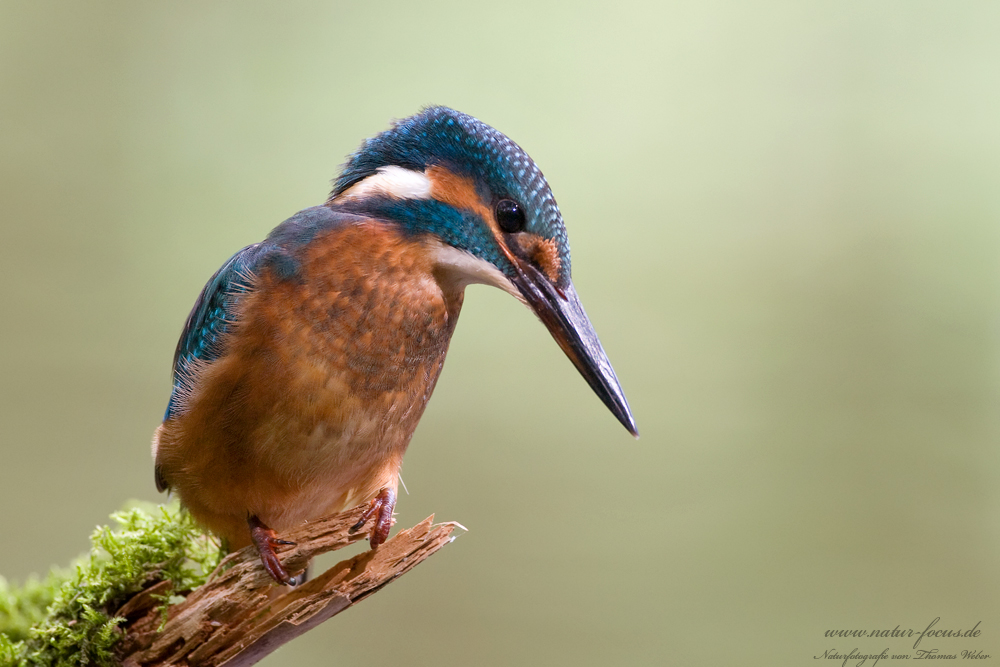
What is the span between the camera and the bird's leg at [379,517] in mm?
1413

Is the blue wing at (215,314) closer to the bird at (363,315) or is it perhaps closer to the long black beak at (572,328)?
the bird at (363,315)

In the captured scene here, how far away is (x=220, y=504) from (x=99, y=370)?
1.98 metres

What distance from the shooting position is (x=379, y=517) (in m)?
1.46

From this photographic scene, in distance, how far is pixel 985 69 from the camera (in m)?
3.01

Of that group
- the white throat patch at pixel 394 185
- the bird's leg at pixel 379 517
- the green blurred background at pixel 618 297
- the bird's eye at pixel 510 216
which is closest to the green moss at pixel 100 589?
the bird's leg at pixel 379 517

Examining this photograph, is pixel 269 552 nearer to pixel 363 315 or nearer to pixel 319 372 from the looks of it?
pixel 319 372

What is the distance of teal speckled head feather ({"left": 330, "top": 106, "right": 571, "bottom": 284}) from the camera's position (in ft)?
4.48

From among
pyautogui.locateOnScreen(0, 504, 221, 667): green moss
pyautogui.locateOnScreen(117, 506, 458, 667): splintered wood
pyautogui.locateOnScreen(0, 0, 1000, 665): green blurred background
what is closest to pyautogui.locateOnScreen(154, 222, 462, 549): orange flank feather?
pyautogui.locateOnScreen(117, 506, 458, 667): splintered wood

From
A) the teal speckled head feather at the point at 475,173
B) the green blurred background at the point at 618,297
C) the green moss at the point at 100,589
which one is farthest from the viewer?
the green blurred background at the point at 618,297

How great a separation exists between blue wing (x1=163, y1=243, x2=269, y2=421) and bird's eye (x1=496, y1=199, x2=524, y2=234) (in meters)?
0.42

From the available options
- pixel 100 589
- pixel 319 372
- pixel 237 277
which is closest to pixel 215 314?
pixel 237 277

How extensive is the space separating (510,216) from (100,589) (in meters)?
1.11

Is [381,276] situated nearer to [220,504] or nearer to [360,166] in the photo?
[360,166]

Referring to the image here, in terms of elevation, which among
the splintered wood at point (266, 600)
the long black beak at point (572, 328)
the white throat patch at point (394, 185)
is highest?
the white throat patch at point (394, 185)
